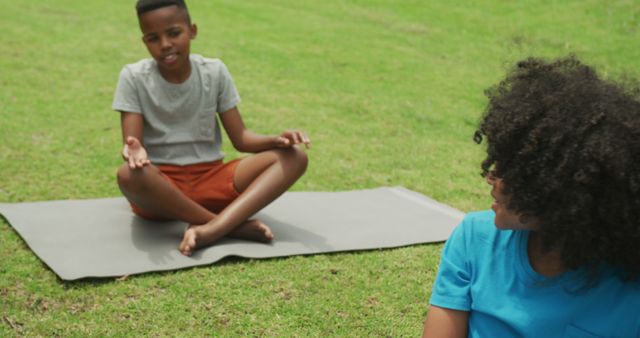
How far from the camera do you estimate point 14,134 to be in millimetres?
5680

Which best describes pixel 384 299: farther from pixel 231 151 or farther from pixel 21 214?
pixel 231 151

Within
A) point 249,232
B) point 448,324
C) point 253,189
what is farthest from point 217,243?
point 448,324

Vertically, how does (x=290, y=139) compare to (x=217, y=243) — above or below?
above

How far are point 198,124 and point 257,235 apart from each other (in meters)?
0.68

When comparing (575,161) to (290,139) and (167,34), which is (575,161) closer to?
(290,139)

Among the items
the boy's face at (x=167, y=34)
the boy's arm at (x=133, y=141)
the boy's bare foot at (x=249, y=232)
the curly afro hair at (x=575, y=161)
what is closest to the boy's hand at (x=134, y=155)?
the boy's arm at (x=133, y=141)

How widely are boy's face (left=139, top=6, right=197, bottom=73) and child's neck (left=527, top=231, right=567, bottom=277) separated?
2432 mm

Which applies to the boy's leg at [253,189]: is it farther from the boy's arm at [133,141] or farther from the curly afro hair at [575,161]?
the curly afro hair at [575,161]

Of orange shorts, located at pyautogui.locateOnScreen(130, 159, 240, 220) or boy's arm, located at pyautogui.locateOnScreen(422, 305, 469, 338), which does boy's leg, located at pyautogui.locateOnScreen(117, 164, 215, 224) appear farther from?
boy's arm, located at pyautogui.locateOnScreen(422, 305, 469, 338)

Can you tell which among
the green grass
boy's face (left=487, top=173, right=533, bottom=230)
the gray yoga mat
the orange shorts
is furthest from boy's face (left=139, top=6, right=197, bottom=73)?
boy's face (left=487, top=173, right=533, bottom=230)

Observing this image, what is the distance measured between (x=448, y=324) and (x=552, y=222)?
41 cm

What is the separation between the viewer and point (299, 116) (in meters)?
6.84

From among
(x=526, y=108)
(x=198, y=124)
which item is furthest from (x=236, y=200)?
(x=526, y=108)

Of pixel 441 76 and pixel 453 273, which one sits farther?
pixel 441 76
